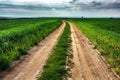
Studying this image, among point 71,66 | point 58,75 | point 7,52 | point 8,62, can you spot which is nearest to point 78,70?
point 71,66

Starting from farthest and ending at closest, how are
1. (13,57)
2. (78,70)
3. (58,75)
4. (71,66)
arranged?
(13,57) → (71,66) → (78,70) → (58,75)

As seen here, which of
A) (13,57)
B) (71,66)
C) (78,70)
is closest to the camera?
(78,70)

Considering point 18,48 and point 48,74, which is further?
point 18,48

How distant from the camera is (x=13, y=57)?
1778 centimetres

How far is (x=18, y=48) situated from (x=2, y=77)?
7782 millimetres

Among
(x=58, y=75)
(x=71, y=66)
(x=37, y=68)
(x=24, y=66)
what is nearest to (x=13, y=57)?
(x=24, y=66)

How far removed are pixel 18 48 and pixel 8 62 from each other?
466 cm

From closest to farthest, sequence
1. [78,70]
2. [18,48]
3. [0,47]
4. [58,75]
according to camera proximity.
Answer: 1. [58,75]
2. [78,70]
3. [0,47]
4. [18,48]

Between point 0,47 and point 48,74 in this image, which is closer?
point 48,74

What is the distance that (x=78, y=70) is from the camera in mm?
14469

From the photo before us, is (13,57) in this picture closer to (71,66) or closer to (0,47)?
(0,47)

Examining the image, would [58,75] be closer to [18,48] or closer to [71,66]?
[71,66]

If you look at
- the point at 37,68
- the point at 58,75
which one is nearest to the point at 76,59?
the point at 37,68

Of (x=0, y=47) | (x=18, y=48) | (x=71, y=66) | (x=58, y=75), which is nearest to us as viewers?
(x=58, y=75)
